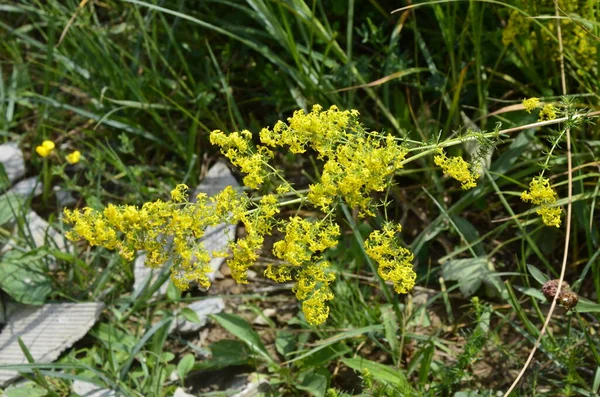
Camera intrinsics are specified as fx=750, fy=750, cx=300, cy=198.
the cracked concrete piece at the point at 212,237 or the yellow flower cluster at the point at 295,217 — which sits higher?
the yellow flower cluster at the point at 295,217

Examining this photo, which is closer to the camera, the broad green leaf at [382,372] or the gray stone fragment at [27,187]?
the broad green leaf at [382,372]

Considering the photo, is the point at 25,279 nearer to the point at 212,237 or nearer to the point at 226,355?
the point at 212,237

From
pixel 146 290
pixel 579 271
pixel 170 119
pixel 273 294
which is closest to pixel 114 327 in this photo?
pixel 146 290

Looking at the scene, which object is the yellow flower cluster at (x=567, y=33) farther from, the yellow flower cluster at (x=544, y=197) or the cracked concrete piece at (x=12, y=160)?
the cracked concrete piece at (x=12, y=160)

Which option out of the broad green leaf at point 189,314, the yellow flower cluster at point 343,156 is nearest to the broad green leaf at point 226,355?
the broad green leaf at point 189,314

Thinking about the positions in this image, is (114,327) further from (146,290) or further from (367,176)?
(367,176)

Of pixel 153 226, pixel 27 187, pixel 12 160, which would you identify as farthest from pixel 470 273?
pixel 12 160

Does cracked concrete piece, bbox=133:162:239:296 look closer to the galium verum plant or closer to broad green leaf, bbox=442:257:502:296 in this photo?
broad green leaf, bbox=442:257:502:296

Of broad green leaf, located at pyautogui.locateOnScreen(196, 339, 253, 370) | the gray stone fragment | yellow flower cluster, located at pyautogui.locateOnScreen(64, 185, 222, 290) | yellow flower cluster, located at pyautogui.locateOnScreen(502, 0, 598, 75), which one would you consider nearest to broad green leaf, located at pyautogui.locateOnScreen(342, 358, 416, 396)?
broad green leaf, located at pyautogui.locateOnScreen(196, 339, 253, 370)
